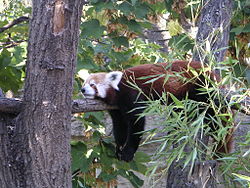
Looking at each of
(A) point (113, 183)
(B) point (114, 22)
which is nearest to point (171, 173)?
(A) point (113, 183)

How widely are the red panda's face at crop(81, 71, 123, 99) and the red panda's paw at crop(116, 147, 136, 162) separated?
0.46 meters

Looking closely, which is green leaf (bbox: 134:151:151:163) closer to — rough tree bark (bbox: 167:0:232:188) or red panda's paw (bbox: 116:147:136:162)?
red panda's paw (bbox: 116:147:136:162)

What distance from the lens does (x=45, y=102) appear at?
1.93 m

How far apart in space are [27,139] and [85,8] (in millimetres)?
1781

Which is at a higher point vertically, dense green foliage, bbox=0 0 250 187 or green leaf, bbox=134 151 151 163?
dense green foliage, bbox=0 0 250 187

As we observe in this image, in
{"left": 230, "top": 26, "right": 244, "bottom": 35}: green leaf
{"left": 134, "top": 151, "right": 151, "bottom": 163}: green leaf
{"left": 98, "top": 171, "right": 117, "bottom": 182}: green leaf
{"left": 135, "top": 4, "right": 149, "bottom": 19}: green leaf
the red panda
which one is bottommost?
{"left": 98, "top": 171, "right": 117, "bottom": 182}: green leaf

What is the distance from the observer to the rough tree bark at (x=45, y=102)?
6.26 feet

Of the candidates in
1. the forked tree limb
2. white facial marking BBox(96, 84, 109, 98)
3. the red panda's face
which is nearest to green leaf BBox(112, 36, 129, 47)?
the red panda's face

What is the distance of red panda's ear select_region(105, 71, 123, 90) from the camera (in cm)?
307

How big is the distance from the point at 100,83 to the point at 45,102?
117cm

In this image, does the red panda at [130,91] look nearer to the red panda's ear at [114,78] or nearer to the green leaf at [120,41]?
the red panda's ear at [114,78]

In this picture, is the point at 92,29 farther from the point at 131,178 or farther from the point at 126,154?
the point at 131,178

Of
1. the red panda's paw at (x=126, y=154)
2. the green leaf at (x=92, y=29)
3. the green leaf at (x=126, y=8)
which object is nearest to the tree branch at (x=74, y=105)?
the red panda's paw at (x=126, y=154)

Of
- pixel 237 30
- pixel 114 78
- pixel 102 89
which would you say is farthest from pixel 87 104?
pixel 237 30
